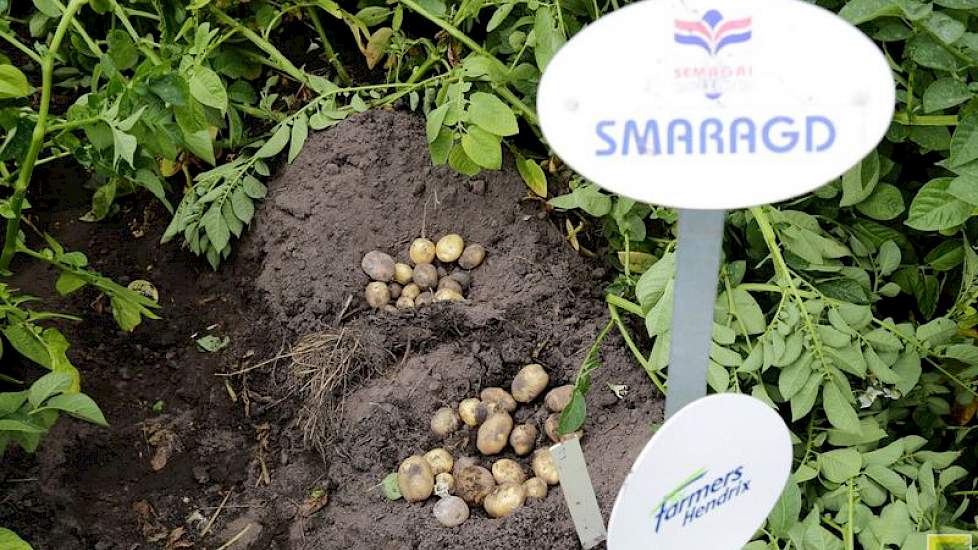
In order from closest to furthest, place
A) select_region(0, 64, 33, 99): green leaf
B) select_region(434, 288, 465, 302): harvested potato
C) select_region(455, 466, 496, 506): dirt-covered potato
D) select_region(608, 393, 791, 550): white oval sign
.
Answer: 1. select_region(608, 393, 791, 550): white oval sign
2. select_region(0, 64, 33, 99): green leaf
3. select_region(455, 466, 496, 506): dirt-covered potato
4. select_region(434, 288, 465, 302): harvested potato

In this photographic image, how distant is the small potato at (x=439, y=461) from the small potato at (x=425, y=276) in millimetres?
366

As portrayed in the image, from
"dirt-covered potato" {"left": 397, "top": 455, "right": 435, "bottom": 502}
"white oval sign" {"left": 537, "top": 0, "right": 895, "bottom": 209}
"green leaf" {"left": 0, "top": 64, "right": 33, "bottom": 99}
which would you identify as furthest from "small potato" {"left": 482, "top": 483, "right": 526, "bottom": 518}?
"green leaf" {"left": 0, "top": 64, "right": 33, "bottom": 99}

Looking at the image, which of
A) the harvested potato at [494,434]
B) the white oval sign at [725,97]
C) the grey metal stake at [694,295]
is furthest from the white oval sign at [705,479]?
the harvested potato at [494,434]

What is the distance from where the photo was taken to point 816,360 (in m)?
1.32

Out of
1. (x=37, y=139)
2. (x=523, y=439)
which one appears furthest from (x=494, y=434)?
(x=37, y=139)

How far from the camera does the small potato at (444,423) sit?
5.20 feet

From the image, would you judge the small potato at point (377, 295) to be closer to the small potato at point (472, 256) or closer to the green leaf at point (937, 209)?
the small potato at point (472, 256)

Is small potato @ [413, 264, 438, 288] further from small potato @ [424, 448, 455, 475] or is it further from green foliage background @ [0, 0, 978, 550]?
small potato @ [424, 448, 455, 475]

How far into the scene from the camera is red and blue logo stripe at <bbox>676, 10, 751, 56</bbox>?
0.77m

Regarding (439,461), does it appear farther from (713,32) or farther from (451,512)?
(713,32)

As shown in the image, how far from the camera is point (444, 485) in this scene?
1.52 meters

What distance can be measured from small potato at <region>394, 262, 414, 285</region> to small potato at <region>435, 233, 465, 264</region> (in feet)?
0.22

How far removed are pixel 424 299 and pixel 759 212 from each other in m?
0.65

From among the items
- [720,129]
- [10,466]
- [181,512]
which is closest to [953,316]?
[720,129]
